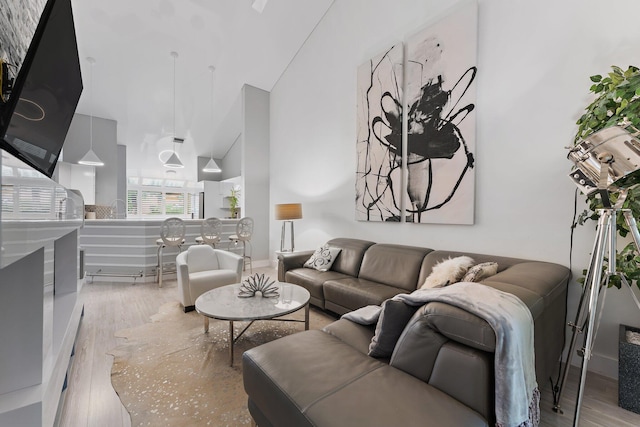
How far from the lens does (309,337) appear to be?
152cm

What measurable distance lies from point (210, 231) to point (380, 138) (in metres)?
3.36

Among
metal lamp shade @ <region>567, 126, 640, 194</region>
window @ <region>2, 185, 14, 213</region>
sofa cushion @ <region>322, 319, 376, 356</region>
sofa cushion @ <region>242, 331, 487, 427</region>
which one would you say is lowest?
sofa cushion @ <region>322, 319, 376, 356</region>

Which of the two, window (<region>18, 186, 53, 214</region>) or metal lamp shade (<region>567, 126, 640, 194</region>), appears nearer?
window (<region>18, 186, 53, 214</region>)

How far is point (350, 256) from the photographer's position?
3.42 meters

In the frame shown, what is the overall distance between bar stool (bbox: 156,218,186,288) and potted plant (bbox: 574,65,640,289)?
4843mm

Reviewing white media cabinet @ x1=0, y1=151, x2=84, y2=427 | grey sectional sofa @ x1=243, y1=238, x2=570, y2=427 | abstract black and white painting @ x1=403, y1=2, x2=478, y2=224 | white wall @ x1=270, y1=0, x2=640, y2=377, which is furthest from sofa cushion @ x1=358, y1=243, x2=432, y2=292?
white media cabinet @ x1=0, y1=151, x2=84, y2=427

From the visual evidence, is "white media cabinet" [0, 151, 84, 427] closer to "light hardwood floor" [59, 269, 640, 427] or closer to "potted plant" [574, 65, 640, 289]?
"light hardwood floor" [59, 269, 640, 427]

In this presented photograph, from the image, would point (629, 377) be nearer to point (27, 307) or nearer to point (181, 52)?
point (27, 307)

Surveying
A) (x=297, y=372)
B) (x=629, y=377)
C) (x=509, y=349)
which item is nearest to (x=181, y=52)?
(x=297, y=372)

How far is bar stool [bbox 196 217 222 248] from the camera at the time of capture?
15.6 ft

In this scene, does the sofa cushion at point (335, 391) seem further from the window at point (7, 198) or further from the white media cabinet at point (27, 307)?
the window at point (7, 198)

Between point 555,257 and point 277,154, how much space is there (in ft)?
15.7

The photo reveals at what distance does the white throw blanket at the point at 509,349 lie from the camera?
927 mm

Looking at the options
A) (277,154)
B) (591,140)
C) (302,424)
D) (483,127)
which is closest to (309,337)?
(302,424)
